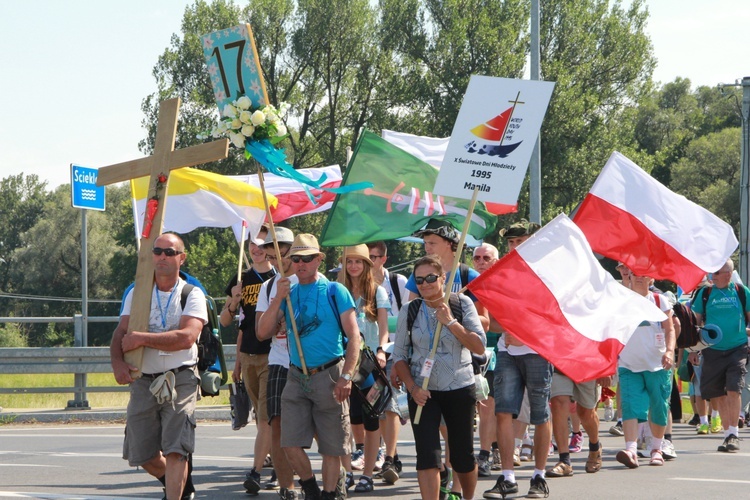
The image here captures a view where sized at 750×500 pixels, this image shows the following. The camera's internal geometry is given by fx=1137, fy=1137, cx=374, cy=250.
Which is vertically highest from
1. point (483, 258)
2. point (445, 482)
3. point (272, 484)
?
point (483, 258)

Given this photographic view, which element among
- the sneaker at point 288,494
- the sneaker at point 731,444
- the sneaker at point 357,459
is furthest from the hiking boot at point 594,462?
the sneaker at point 288,494

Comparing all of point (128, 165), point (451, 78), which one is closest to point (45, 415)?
point (128, 165)

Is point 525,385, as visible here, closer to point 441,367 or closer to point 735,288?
point 441,367

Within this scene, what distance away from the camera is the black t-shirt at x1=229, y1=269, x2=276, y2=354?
935cm

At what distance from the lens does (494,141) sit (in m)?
8.25

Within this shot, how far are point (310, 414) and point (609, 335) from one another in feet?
7.26

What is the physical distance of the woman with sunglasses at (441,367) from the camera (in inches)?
290

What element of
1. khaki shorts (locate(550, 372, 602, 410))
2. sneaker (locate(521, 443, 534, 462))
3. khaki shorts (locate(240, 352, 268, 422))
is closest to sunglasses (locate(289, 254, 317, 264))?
khaki shorts (locate(240, 352, 268, 422))

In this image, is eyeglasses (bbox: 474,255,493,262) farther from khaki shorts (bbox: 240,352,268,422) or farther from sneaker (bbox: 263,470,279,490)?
sneaker (bbox: 263,470,279,490)

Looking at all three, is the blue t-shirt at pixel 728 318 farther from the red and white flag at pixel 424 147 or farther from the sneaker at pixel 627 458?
the red and white flag at pixel 424 147

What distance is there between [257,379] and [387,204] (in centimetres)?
186

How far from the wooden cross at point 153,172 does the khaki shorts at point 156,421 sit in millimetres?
196

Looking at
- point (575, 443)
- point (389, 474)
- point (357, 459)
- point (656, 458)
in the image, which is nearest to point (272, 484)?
point (389, 474)

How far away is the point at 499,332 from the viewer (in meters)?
9.25
